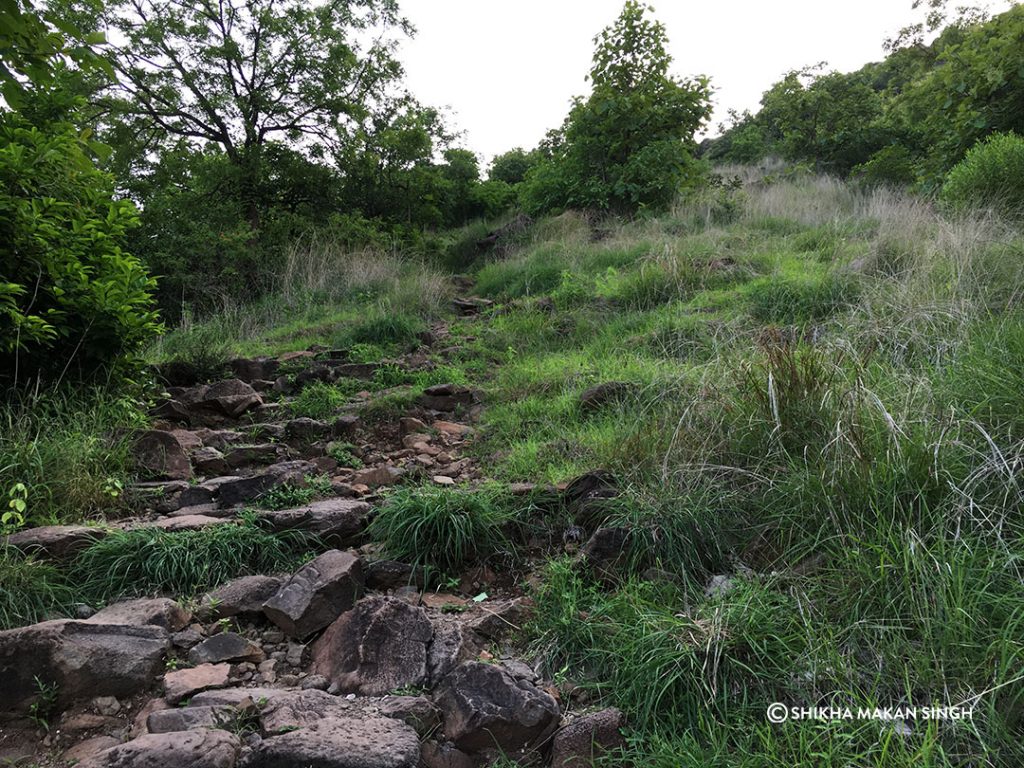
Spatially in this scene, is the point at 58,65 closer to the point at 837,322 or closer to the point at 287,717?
the point at 287,717

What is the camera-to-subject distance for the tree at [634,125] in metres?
10.3

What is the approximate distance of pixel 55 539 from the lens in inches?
98.2

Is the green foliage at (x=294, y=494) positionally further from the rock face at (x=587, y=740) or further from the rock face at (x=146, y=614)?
the rock face at (x=587, y=740)

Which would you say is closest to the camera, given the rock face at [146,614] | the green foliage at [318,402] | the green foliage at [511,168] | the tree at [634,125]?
the rock face at [146,614]

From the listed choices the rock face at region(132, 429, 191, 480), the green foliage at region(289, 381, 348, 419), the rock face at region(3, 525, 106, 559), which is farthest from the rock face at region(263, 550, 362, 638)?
the green foliage at region(289, 381, 348, 419)

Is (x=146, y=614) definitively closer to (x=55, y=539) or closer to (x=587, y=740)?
(x=55, y=539)

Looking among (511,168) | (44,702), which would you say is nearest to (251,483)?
(44,702)

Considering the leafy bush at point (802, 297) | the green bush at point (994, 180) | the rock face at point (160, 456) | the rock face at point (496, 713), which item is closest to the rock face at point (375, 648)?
the rock face at point (496, 713)

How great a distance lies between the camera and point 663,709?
5.95 feet

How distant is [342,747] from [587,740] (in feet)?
2.26

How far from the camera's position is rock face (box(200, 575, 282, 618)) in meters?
2.34

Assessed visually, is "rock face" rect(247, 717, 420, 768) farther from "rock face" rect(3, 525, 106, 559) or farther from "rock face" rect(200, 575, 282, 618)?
"rock face" rect(3, 525, 106, 559)

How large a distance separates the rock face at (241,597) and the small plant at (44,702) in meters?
0.51

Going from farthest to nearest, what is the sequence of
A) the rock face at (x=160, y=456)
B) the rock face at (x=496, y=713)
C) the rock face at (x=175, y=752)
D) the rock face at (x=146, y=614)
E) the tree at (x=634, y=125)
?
the tree at (x=634, y=125) < the rock face at (x=160, y=456) < the rock face at (x=146, y=614) < the rock face at (x=496, y=713) < the rock face at (x=175, y=752)
